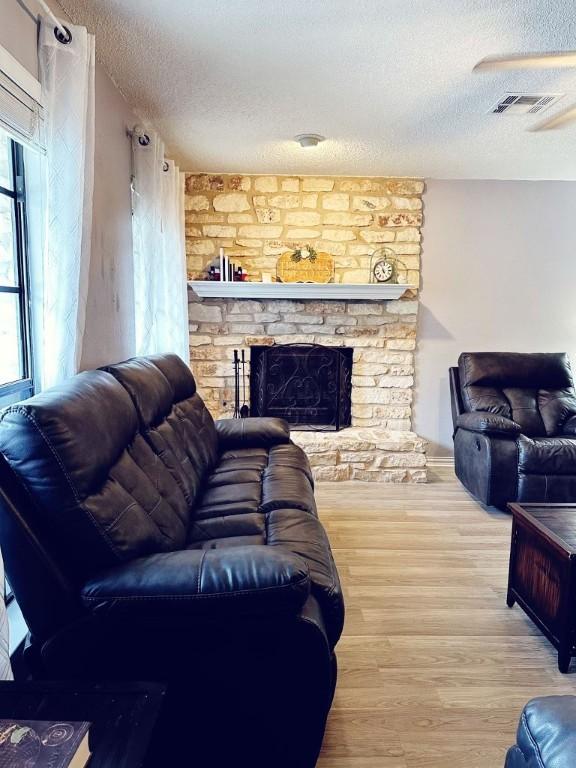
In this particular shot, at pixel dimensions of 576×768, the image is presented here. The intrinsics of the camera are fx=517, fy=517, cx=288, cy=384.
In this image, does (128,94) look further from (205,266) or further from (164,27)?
(205,266)

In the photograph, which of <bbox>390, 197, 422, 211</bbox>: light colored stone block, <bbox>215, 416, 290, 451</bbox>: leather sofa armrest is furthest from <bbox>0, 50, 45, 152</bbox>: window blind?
<bbox>390, 197, 422, 211</bbox>: light colored stone block

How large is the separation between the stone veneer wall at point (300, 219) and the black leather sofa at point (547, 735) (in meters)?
3.54

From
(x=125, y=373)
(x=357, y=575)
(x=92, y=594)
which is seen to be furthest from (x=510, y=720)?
(x=125, y=373)

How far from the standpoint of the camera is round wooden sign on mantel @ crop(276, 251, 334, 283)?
166 inches

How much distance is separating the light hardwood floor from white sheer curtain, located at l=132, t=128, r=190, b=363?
1.56 m

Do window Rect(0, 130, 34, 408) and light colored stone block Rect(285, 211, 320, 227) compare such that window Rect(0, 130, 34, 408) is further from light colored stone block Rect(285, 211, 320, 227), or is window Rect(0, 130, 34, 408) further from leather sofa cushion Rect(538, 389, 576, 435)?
leather sofa cushion Rect(538, 389, 576, 435)

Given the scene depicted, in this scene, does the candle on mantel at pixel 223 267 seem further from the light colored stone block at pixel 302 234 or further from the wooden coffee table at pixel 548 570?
the wooden coffee table at pixel 548 570

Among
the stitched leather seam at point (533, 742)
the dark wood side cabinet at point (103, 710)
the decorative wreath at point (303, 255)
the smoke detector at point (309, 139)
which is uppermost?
the smoke detector at point (309, 139)

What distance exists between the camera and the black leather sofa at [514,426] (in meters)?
3.31

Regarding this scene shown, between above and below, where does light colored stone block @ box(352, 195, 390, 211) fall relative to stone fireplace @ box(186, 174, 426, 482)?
above

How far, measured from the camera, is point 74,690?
1.07m

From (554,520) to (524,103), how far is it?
2056 millimetres

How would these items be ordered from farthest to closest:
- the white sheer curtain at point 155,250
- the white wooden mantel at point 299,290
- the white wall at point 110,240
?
1. the white wooden mantel at point 299,290
2. the white sheer curtain at point 155,250
3. the white wall at point 110,240

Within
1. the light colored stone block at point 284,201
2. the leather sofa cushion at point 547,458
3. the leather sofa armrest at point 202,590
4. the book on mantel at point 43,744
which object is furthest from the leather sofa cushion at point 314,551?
the light colored stone block at point 284,201
